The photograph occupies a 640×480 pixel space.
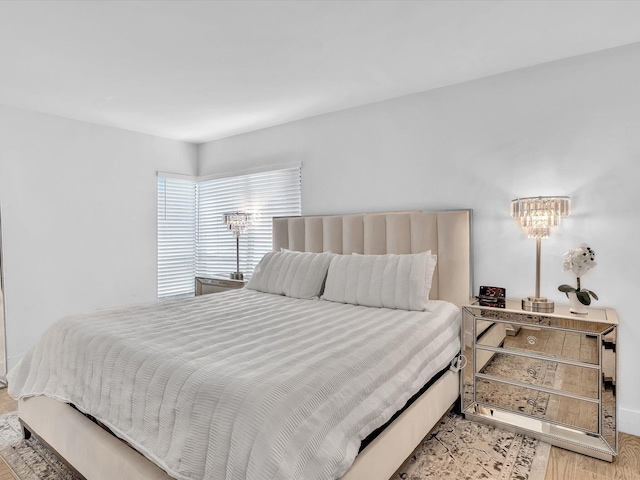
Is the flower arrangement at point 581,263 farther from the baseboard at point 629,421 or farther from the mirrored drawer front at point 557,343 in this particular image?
the baseboard at point 629,421

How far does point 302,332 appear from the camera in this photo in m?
2.00

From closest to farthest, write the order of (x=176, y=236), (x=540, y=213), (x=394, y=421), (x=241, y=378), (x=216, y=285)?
(x=241, y=378) < (x=394, y=421) < (x=540, y=213) < (x=216, y=285) < (x=176, y=236)

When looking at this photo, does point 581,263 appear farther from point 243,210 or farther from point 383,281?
point 243,210

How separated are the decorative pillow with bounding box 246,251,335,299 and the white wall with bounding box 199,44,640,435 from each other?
75 cm

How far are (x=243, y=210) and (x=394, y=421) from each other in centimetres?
338

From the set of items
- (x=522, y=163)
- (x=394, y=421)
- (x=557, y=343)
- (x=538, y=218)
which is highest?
(x=522, y=163)

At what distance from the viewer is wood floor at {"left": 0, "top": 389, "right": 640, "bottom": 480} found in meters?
1.93

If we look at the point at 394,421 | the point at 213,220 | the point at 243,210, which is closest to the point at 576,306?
the point at 394,421

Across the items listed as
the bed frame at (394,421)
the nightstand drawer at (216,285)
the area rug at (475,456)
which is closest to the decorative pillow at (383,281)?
the bed frame at (394,421)

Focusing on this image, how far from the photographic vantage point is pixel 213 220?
197 inches

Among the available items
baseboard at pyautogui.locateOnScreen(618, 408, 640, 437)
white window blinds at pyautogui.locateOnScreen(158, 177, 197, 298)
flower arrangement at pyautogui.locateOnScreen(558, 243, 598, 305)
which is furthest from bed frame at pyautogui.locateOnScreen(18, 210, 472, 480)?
white window blinds at pyautogui.locateOnScreen(158, 177, 197, 298)

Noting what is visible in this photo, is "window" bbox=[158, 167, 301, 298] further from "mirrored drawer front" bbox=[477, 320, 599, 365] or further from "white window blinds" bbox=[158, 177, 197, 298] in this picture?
"mirrored drawer front" bbox=[477, 320, 599, 365]

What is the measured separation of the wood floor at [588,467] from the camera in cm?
193

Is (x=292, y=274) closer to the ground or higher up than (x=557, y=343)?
higher up
